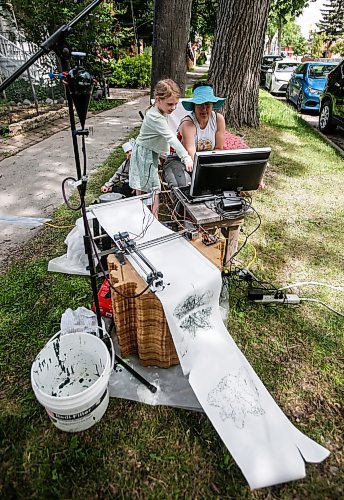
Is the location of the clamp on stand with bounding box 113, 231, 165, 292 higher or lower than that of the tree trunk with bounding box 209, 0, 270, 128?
lower

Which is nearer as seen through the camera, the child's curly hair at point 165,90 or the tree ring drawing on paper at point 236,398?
the tree ring drawing on paper at point 236,398

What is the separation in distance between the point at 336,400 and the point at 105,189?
330cm

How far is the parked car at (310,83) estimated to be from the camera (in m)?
9.48

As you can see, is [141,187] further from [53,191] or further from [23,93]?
[23,93]

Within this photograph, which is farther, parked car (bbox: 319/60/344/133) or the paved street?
the paved street

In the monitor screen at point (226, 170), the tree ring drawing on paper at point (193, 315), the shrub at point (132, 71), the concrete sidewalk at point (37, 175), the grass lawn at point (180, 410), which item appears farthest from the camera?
the shrub at point (132, 71)

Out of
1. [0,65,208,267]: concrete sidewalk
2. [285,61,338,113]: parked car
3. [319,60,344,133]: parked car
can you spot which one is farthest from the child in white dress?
[285,61,338,113]: parked car

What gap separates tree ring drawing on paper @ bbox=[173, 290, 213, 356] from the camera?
1.94m

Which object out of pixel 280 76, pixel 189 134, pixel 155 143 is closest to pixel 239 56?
pixel 189 134

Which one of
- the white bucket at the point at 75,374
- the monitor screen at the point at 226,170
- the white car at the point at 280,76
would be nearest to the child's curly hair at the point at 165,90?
the monitor screen at the point at 226,170

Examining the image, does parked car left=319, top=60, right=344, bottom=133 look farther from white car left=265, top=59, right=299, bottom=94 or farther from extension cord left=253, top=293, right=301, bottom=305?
white car left=265, top=59, right=299, bottom=94

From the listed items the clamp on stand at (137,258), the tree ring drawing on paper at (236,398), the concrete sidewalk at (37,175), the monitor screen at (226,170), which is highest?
the monitor screen at (226,170)

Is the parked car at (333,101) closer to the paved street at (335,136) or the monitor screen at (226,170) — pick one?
the paved street at (335,136)

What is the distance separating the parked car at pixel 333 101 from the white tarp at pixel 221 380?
6547 millimetres
